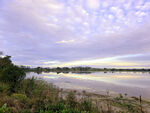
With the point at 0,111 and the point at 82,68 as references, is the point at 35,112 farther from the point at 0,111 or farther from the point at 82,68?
the point at 82,68

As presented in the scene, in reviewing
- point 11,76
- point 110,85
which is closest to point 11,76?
point 11,76

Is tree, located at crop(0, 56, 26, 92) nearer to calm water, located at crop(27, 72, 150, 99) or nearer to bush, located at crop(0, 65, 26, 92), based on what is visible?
bush, located at crop(0, 65, 26, 92)

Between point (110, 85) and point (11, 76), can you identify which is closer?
point (11, 76)

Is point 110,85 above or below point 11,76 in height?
below

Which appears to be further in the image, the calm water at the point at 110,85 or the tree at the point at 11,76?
the calm water at the point at 110,85

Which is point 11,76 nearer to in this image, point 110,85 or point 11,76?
point 11,76

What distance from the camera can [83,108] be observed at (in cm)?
557

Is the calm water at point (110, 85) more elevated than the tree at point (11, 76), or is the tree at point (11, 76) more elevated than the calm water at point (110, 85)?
the tree at point (11, 76)

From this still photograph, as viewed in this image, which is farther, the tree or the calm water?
the calm water

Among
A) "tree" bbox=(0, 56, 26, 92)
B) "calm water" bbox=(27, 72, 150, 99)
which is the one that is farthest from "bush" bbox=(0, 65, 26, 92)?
"calm water" bbox=(27, 72, 150, 99)

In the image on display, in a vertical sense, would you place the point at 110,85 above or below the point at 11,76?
below

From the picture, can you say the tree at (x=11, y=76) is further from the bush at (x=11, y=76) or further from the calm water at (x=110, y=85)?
the calm water at (x=110, y=85)

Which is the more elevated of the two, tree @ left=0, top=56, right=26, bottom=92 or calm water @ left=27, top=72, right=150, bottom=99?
tree @ left=0, top=56, right=26, bottom=92

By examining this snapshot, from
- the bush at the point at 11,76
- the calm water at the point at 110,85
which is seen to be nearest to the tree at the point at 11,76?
the bush at the point at 11,76
